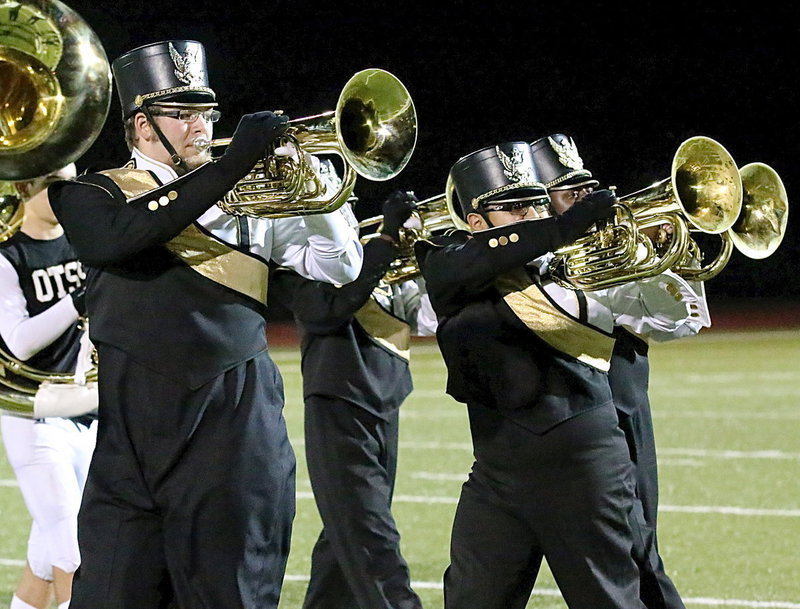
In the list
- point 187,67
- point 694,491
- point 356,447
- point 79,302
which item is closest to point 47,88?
point 79,302

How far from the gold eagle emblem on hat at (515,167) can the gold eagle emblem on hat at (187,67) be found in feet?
3.00

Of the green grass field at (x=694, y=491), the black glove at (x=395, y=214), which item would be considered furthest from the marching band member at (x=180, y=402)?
the green grass field at (x=694, y=491)

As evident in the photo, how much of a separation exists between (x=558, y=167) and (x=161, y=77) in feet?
5.18

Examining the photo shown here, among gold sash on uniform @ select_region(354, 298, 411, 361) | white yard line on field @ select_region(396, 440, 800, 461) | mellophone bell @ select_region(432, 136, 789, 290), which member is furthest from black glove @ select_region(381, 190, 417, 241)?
white yard line on field @ select_region(396, 440, 800, 461)

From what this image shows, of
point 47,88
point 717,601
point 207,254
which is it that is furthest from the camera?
point 717,601

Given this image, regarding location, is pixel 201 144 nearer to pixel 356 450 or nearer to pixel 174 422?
pixel 174 422

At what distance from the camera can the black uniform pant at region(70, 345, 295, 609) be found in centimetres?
285

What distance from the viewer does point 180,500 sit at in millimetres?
2850

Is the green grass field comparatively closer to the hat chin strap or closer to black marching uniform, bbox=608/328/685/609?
black marching uniform, bbox=608/328/685/609

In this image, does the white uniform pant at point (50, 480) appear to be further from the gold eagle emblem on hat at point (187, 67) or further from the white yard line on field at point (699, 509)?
the white yard line on field at point (699, 509)

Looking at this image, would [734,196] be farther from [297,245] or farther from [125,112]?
[125,112]

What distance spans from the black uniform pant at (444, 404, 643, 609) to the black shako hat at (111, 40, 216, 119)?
117cm

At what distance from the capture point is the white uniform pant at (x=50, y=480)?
4.43 m

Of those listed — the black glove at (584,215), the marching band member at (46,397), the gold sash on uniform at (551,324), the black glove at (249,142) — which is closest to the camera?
the black glove at (249,142)
